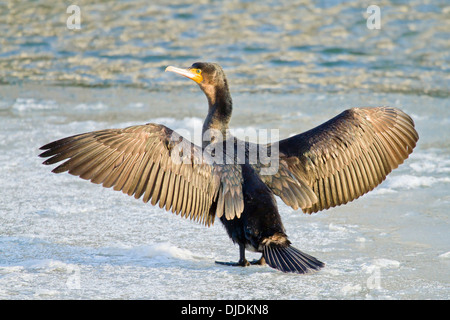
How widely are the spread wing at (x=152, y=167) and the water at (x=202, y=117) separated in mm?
453

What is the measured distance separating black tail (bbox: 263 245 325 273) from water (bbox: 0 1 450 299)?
0.14m

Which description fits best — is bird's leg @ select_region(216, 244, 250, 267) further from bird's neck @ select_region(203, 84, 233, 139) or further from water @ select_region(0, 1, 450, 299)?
bird's neck @ select_region(203, 84, 233, 139)

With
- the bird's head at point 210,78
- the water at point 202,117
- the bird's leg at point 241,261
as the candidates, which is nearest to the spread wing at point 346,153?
the water at point 202,117

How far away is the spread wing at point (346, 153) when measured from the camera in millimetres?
4477

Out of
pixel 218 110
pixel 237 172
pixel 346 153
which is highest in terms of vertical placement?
pixel 218 110

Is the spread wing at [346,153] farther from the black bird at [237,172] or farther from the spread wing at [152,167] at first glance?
the spread wing at [152,167]

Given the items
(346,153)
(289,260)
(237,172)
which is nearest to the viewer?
(289,260)

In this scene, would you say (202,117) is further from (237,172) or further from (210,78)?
(237,172)

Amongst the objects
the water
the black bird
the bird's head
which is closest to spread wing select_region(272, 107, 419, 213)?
the black bird

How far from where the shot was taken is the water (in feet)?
13.2

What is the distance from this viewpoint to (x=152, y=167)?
13.2 ft

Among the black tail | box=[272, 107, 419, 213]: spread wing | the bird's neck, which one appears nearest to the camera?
the black tail

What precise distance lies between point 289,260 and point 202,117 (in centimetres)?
440

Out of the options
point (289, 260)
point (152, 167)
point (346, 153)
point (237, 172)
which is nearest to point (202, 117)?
point (346, 153)
